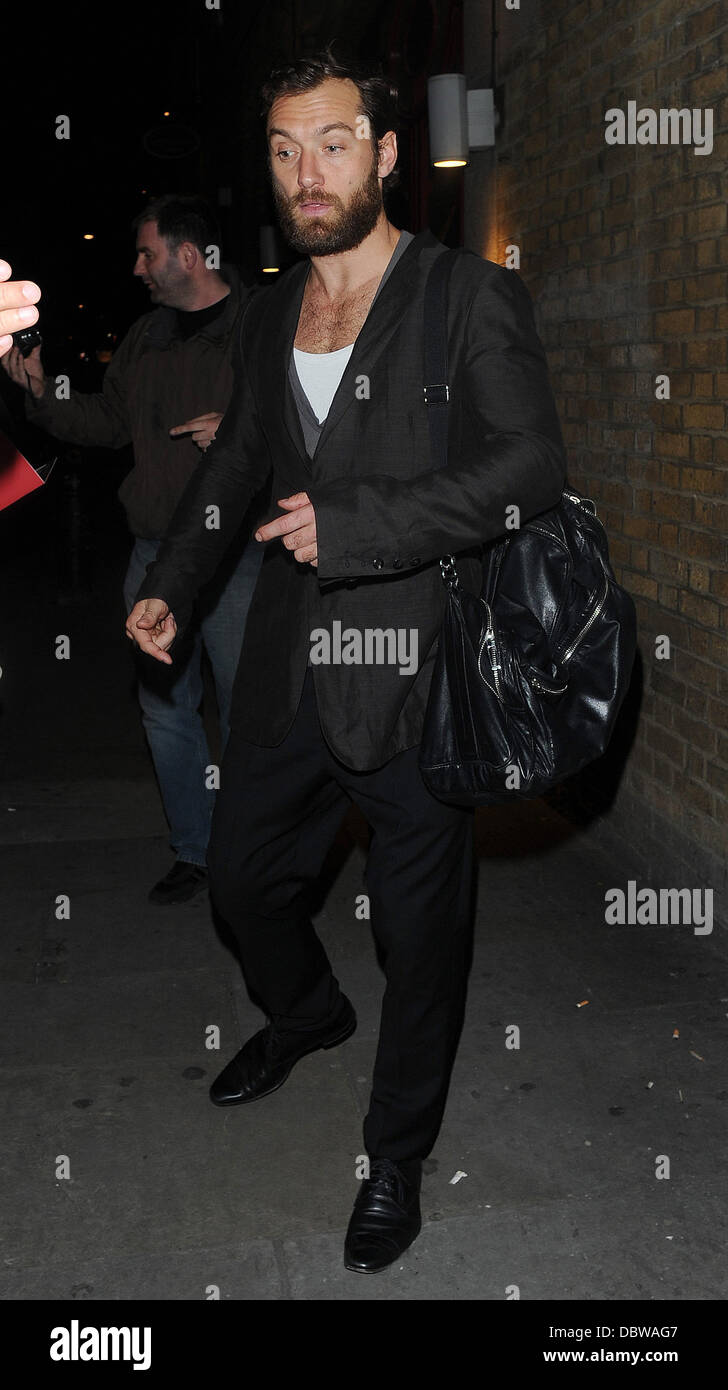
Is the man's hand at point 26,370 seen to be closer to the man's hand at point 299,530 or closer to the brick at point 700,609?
the man's hand at point 299,530

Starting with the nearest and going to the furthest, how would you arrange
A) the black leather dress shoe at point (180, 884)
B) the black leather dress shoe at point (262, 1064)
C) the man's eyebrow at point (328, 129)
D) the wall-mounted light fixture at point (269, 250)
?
the man's eyebrow at point (328, 129), the black leather dress shoe at point (262, 1064), the black leather dress shoe at point (180, 884), the wall-mounted light fixture at point (269, 250)

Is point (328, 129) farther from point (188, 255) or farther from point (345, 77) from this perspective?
point (188, 255)

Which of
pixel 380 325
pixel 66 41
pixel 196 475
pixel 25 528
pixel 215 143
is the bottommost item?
pixel 25 528

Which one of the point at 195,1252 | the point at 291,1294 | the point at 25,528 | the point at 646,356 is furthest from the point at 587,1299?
the point at 25,528

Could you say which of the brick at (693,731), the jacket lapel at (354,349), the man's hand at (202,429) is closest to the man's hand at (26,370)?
the man's hand at (202,429)

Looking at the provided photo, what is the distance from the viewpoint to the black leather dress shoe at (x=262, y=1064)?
3465mm

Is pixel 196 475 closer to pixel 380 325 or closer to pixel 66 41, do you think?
pixel 380 325

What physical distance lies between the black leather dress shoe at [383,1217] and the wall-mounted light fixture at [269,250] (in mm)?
12087

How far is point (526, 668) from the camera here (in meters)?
2.58

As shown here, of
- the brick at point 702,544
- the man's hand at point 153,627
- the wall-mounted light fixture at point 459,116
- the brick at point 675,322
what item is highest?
the wall-mounted light fixture at point 459,116

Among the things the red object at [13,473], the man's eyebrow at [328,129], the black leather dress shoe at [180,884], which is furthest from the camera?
the black leather dress shoe at [180,884]

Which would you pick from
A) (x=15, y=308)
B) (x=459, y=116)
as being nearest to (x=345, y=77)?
(x=15, y=308)

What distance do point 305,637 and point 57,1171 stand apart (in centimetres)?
142

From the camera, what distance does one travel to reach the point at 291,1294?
2701 mm
